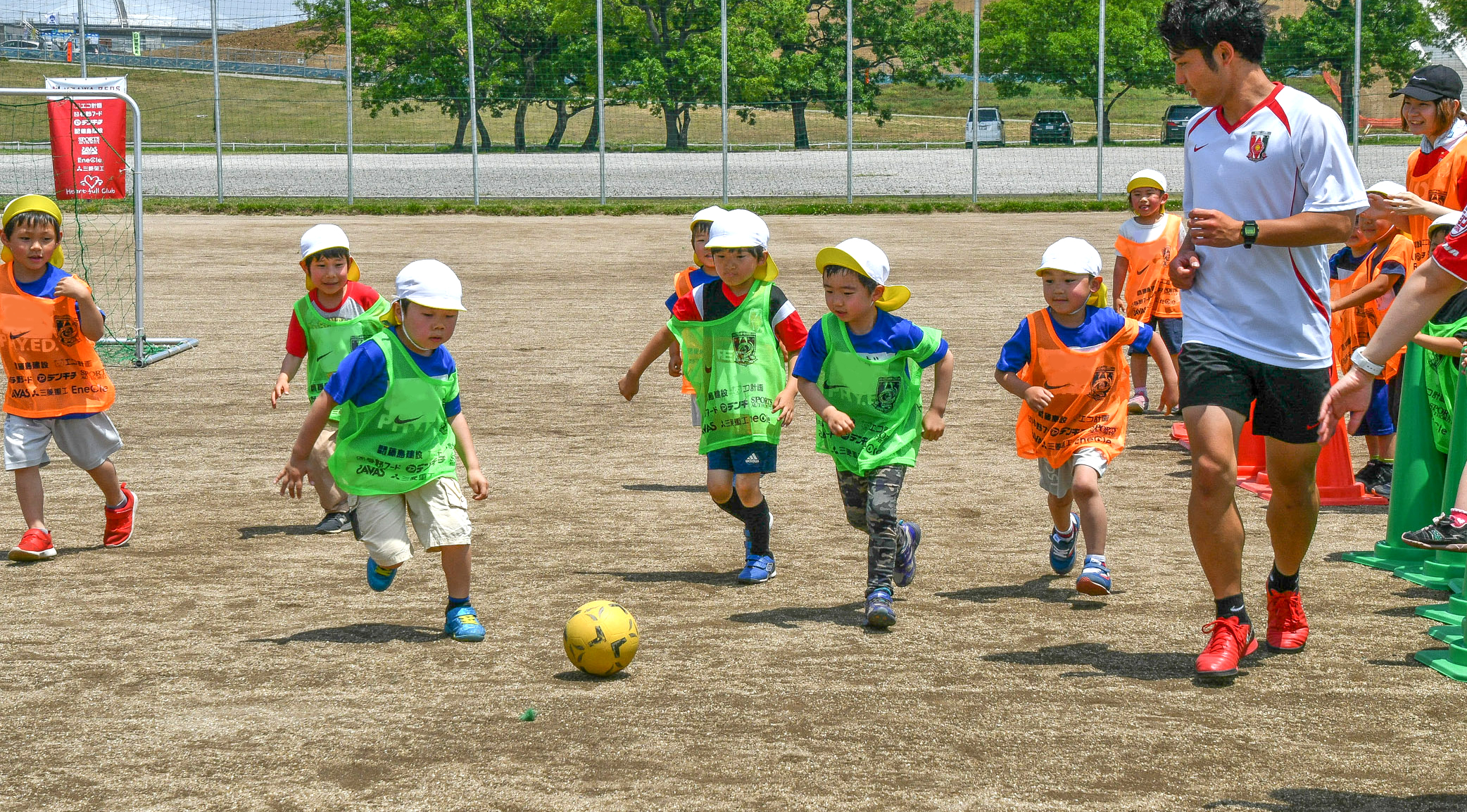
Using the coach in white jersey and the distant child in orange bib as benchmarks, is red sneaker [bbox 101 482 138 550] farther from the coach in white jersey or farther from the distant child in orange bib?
the coach in white jersey

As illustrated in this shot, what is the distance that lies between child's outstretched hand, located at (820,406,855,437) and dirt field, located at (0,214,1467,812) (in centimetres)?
80

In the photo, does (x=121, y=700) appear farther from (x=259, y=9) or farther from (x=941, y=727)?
(x=259, y=9)

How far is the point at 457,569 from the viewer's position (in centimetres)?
591

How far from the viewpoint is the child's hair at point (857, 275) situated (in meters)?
6.15

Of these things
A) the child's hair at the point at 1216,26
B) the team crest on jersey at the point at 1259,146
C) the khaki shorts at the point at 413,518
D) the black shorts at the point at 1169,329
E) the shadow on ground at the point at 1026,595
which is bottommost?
the shadow on ground at the point at 1026,595

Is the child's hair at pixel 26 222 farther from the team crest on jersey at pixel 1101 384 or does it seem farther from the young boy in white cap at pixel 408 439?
the team crest on jersey at pixel 1101 384

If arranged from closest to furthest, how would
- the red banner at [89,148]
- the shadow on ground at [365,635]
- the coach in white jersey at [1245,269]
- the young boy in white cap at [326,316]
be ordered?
the coach in white jersey at [1245,269] → the shadow on ground at [365,635] → the young boy in white cap at [326,316] → the red banner at [89,148]

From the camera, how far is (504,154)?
3078cm

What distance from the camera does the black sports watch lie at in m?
4.99

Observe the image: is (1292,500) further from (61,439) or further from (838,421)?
(61,439)

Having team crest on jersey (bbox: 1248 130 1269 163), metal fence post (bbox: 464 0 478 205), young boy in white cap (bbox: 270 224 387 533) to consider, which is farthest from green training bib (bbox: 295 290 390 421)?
metal fence post (bbox: 464 0 478 205)

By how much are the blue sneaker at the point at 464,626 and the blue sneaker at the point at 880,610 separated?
1.53 meters

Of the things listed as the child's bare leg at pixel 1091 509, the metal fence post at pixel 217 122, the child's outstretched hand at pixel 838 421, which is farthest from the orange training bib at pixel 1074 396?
the metal fence post at pixel 217 122

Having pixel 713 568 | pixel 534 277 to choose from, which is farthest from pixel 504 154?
pixel 713 568
